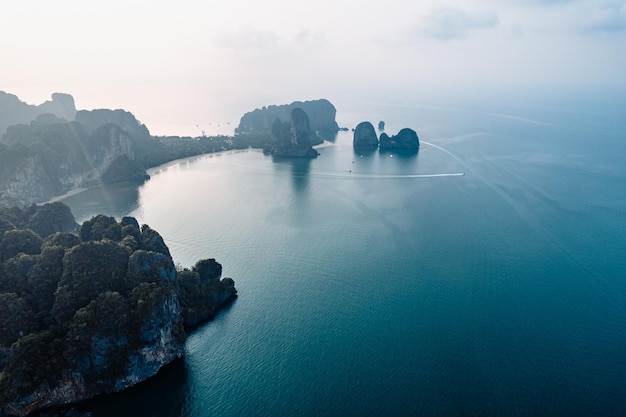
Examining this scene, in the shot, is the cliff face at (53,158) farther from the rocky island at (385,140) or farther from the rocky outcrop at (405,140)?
the rocky outcrop at (405,140)

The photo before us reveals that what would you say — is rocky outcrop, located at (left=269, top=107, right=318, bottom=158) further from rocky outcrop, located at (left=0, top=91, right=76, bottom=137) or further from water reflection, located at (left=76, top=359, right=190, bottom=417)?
water reflection, located at (left=76, top=359, right=190, bottom=417)

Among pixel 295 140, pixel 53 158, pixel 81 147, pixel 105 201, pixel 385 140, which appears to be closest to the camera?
pixel 105 201

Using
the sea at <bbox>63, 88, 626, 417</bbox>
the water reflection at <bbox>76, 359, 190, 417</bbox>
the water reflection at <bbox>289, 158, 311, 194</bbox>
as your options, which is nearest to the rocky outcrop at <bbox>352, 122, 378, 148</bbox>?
the water reflection at <bbox>289, 158, 311, 194</bbox>

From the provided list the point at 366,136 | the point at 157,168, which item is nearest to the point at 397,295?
the point at 157,168

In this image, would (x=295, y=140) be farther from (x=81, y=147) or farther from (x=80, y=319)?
(x=80, y=319)

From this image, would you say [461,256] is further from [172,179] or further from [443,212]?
[172,179]
